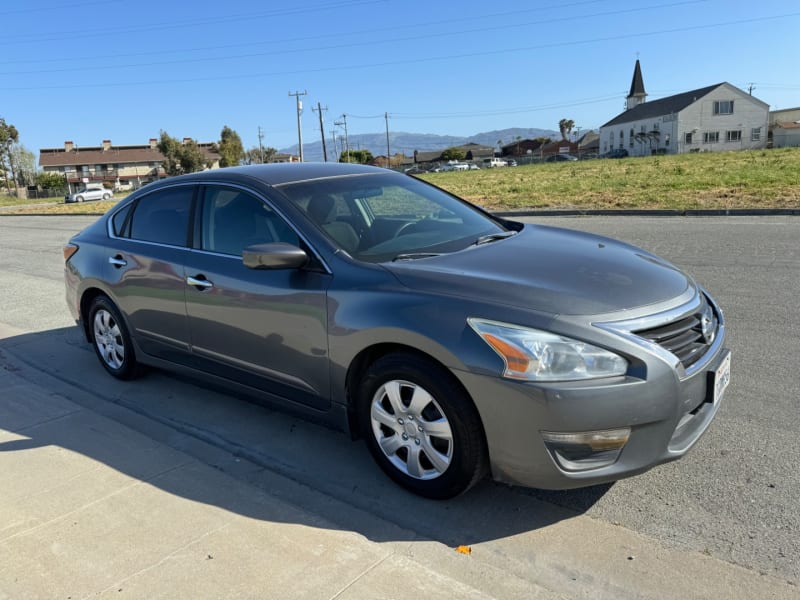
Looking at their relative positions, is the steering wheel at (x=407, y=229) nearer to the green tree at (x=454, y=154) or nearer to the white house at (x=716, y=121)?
the white house at (x=716, y=121)

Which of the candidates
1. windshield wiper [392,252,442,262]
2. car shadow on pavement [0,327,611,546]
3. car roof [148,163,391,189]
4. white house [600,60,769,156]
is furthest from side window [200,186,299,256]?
white house [600,60,769,156]

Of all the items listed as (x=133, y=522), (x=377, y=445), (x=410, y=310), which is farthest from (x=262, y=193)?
(x=133, y=522)

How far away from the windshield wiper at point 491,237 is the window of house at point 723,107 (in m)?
83.2

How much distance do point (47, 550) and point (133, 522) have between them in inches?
14.3

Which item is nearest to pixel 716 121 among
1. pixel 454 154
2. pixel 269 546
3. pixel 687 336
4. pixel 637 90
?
pixel 637 90

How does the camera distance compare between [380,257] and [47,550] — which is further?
[380,257]

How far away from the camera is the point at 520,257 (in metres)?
3.36

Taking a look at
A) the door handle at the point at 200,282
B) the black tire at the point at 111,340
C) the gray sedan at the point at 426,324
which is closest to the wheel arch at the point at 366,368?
the gray sedan at the point at 426,324

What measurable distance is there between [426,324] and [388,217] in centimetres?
137

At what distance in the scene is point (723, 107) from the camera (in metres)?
75.5

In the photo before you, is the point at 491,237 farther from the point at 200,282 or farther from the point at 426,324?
the point at 200,282

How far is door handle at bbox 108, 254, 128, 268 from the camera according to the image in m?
4.72

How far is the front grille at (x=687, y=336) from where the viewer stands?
8.99ft

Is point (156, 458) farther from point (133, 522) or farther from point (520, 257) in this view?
point (520, 257)
